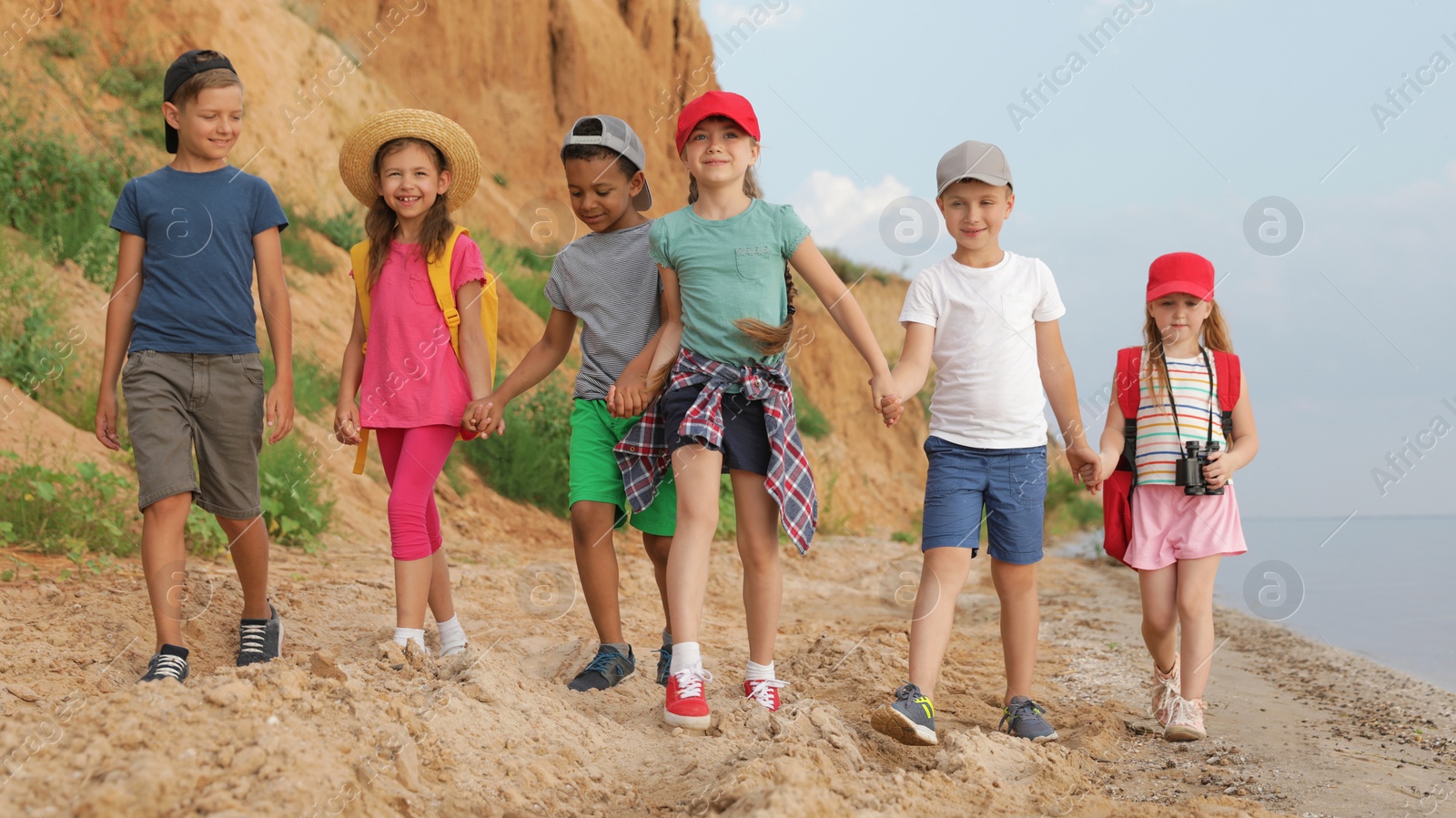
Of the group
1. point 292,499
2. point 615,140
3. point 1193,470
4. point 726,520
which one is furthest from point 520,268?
point 1193,470

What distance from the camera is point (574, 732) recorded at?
2965mm

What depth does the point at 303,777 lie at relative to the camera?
2.27 meters

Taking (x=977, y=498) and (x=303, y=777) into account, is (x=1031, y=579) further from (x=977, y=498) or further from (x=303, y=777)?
(x=303, y=777)

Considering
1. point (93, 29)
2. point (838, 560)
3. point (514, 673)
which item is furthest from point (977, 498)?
point (93, 29)

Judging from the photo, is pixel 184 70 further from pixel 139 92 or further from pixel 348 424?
pixel 139 92

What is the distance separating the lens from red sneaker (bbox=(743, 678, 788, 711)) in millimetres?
3303

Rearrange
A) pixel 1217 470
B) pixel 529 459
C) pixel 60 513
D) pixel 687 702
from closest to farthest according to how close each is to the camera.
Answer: pixel 687 702, pixel 1217 470, pixel 60 513, pixel 529 459

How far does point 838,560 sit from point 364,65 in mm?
10649

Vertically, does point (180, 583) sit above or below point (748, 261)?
below

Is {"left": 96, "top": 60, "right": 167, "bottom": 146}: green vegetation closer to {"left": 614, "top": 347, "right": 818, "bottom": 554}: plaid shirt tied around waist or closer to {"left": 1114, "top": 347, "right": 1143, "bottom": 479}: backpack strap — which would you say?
{"left": 614, "top": 347, "right": 818, "bottom": 554}: plaid shirt tied around waist

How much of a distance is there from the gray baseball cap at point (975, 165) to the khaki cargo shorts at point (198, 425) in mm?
2482

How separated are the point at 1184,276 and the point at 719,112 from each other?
1.80m

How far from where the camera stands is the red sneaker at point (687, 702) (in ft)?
10.0

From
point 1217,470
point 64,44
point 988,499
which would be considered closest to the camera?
point 988,499
